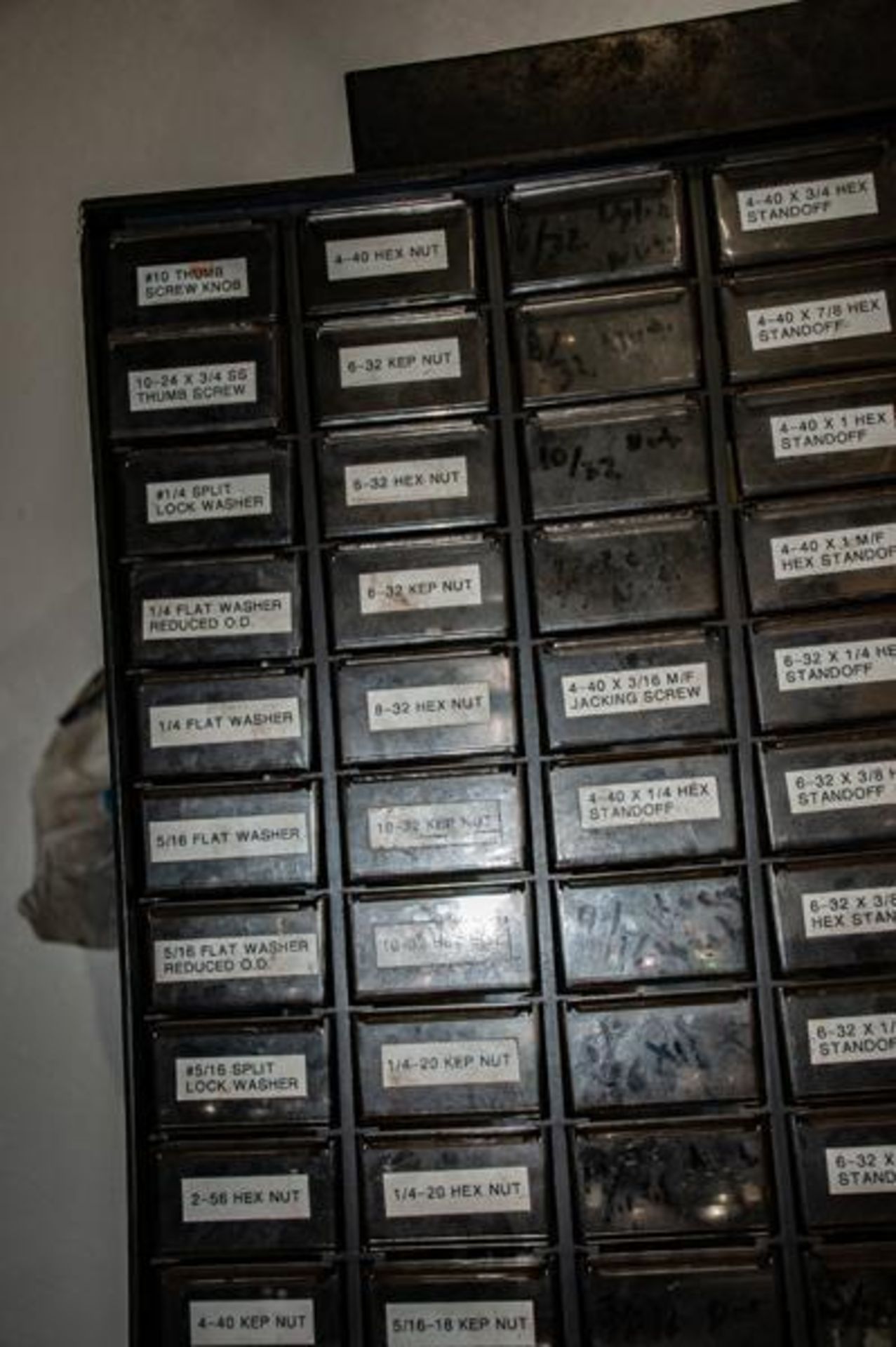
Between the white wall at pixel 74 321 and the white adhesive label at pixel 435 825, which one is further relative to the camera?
the white wall at pixel 74 321

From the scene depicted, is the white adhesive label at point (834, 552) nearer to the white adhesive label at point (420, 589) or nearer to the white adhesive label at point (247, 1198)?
the white adhesive label at point (420, 589)

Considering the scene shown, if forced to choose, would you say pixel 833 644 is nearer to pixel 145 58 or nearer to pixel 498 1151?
pixel 498 1151

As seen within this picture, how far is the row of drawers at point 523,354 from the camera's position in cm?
169

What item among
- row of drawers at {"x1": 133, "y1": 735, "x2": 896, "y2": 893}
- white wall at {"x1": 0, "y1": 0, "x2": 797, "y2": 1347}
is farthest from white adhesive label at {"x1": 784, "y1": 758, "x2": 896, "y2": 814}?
white wall at {"x1": 0, "y1": 0, "x2": 797, "y2": 1347}

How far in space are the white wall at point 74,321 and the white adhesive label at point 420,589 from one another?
62 centimetres

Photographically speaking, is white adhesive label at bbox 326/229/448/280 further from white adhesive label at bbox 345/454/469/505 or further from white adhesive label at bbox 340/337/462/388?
white adhesive label at bbox 345/454/469/505

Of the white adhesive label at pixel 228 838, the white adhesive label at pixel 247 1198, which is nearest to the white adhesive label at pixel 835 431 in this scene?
the white adhesive label at pixel 228 838

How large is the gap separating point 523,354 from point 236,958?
2.76ft

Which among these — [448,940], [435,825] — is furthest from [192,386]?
[448,940]

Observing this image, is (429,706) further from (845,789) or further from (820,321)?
(820,321)

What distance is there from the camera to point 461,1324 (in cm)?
162

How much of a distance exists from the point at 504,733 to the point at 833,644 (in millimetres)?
414

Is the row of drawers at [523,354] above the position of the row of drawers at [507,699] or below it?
above

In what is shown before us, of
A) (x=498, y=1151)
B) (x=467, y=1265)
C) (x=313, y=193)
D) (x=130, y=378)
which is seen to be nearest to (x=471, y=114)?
(x=313, y=193)
